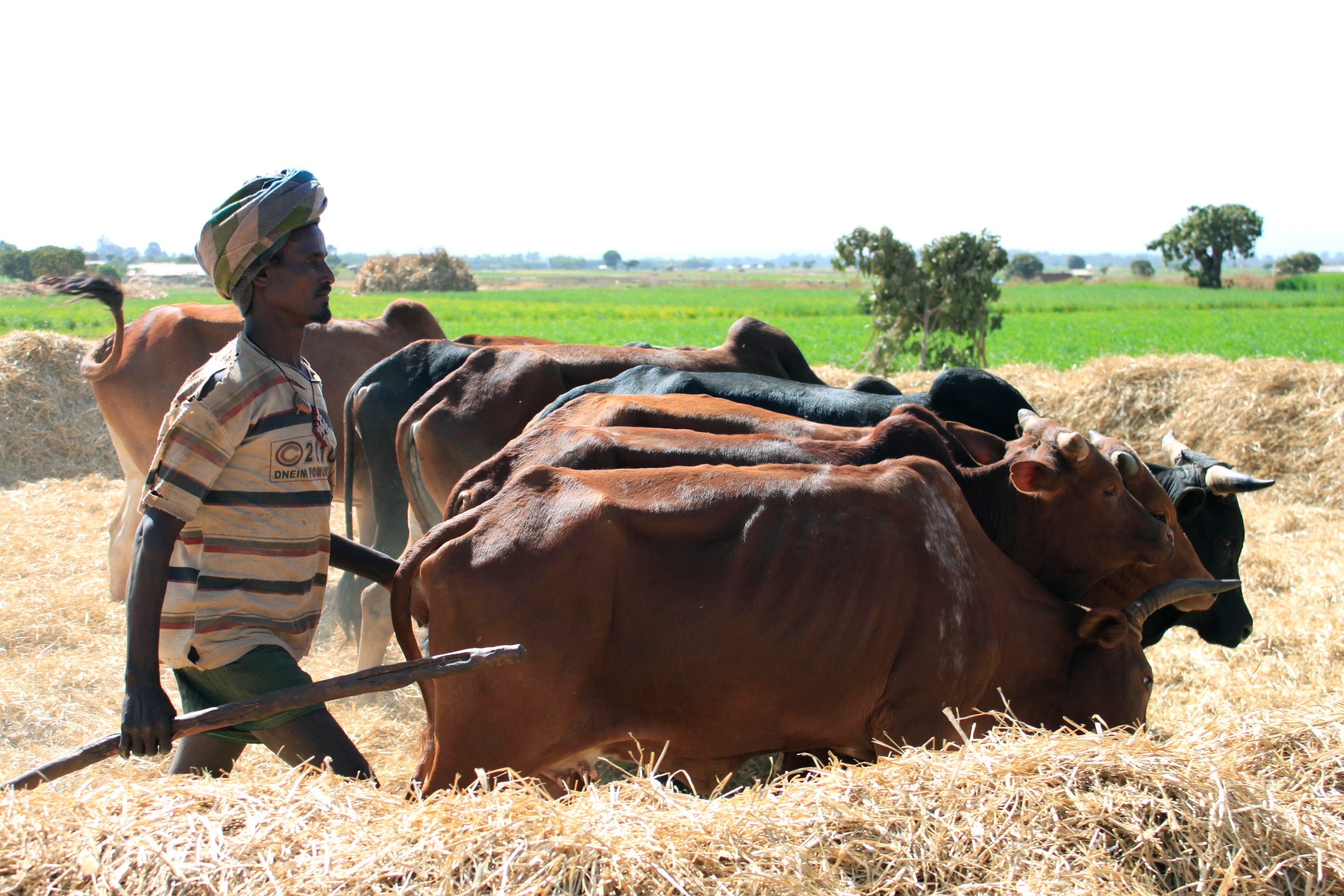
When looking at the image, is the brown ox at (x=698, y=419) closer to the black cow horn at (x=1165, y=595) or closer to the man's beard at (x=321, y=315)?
the black cow horn at (x=1165, y=595)

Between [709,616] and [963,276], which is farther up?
[963,276]

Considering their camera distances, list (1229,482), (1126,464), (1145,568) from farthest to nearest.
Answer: (1229,482)
(1145,568)
(1126,464)

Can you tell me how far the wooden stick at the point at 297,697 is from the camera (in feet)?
9.25

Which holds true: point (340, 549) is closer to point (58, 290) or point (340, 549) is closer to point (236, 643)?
point (236, 643)

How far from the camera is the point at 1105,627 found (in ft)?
14.7

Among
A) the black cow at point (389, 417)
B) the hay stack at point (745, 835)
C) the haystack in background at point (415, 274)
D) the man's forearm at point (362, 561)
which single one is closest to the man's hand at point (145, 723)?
the hay stack at point (745, 835)

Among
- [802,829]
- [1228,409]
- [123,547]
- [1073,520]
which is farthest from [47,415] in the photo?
[1228,409]

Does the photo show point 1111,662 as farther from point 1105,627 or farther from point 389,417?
point 389,417

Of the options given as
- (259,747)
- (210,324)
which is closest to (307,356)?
(210,324)

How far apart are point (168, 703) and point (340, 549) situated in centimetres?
89

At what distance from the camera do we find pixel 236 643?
3168 millimetres

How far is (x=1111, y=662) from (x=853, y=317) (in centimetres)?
4157

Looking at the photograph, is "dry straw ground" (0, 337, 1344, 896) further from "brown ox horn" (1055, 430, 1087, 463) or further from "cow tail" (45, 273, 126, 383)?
A: "cow tail" (45, 273, 126, 383)

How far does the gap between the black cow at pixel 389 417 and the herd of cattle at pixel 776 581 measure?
1.72 metres
